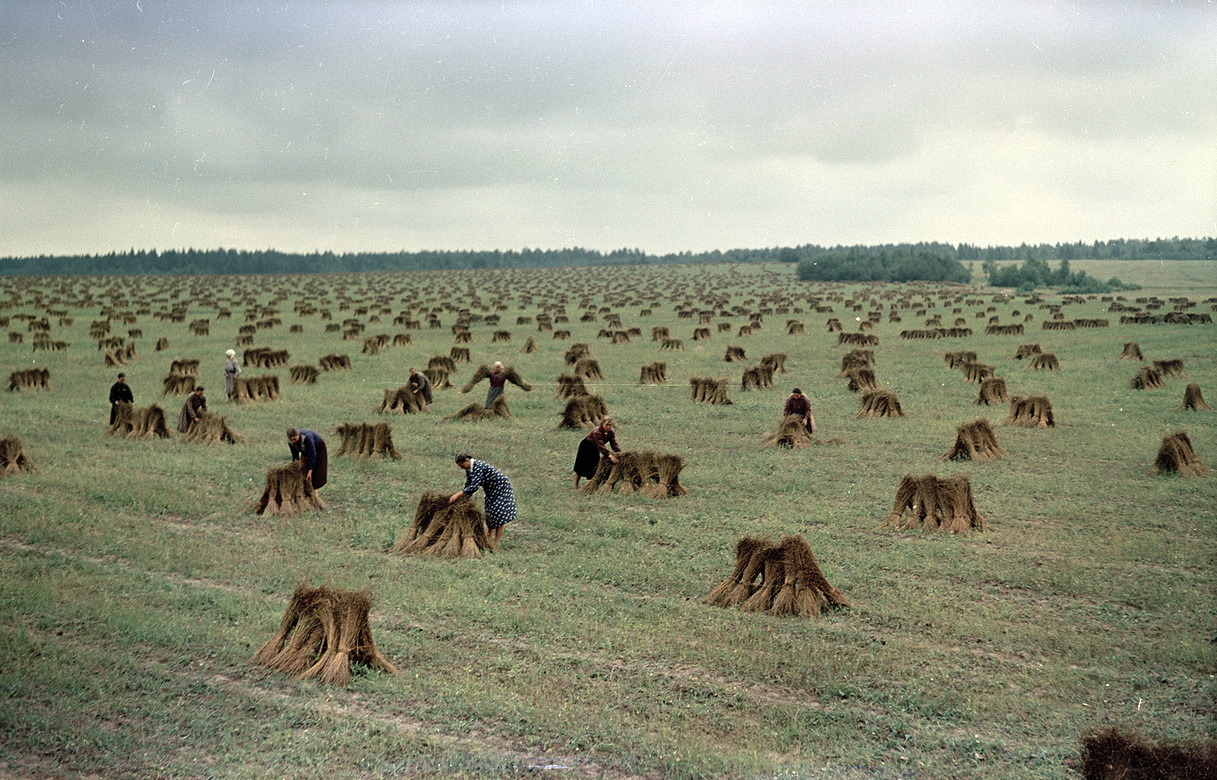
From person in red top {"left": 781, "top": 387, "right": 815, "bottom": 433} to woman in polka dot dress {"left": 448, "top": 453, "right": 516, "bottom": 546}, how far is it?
989cm

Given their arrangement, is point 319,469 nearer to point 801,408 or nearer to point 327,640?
point 327,640

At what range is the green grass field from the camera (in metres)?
8.71

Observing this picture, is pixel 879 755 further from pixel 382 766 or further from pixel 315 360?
pixel 315 360

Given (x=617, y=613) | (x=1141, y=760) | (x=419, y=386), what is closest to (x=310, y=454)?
(x=617, y=613)

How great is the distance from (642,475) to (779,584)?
666 centimetres

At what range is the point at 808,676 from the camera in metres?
10.2

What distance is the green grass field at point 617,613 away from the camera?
871cm

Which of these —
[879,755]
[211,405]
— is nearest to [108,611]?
[879,755]

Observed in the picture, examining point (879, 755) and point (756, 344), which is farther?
point (756, 344)

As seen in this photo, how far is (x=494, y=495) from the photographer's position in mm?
15094

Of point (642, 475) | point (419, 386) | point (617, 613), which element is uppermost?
point (419, 386)

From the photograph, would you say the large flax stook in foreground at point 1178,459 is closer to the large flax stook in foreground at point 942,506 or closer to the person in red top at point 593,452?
the large flax stook in foreground at point 942,506

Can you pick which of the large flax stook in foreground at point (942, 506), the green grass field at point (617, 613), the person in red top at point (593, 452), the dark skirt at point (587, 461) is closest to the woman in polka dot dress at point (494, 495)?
the green grass field at point (617, 613)

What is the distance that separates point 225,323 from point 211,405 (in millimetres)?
37913
